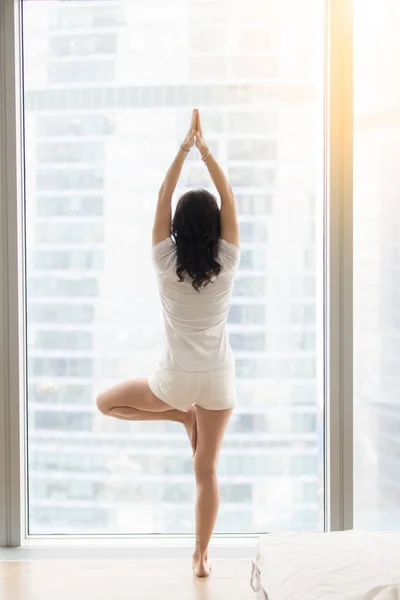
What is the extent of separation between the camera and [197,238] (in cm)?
→ 231

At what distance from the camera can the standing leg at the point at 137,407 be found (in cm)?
246

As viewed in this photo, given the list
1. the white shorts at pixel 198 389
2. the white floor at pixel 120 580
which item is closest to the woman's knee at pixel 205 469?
the white shorts at pixel 198 389

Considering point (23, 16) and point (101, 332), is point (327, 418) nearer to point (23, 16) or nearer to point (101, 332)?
point (101, 332)

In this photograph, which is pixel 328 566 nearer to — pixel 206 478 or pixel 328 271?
pixel 206 478

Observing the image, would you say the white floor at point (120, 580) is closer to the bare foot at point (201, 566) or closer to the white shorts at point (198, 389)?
the bare foot at point (201, 566)

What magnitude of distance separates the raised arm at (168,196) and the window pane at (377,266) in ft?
2.59

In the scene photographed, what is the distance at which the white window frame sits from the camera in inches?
103

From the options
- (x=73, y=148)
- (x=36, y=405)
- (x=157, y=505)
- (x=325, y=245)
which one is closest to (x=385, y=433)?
(x=325, y=245)

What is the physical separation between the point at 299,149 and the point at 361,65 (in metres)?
0.44

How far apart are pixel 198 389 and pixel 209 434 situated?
214 millimetres

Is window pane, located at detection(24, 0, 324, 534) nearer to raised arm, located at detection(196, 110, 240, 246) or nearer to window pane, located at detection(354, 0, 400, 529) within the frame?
window pane, located at detection(354, 0, 400, 529)

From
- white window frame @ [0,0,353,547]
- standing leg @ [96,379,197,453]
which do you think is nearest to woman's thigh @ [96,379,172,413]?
standing leg @ [96,379,197,453]

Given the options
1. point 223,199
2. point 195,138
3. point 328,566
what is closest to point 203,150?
point 195,138

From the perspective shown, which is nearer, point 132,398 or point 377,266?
point 132,398
